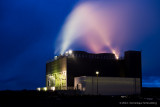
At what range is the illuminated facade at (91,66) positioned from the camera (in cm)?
6962

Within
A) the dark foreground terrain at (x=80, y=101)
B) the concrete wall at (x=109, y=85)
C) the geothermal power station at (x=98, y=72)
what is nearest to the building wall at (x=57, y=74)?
the geothermal power station at (x=98, y=72)

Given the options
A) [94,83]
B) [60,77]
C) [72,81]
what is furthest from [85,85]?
[60,77]

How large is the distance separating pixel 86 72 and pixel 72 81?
456cm

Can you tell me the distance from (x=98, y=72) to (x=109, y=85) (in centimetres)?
767

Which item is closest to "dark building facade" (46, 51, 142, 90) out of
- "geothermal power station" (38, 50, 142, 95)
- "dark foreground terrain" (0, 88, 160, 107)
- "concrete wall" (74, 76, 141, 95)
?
"geothermal power station" (38, 50, 142, 95)

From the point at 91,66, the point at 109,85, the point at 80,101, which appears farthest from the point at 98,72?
the point at 80,101

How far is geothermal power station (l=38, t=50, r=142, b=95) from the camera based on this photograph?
61.4 metres

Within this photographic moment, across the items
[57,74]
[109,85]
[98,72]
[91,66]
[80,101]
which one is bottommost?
[80,101]

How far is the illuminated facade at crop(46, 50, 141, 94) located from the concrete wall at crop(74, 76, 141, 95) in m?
4.97

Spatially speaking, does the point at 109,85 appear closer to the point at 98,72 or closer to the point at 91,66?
the point at 98,72

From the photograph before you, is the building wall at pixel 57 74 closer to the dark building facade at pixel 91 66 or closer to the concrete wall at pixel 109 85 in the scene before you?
the dark building facade at pixel 91 66

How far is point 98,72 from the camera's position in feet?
226

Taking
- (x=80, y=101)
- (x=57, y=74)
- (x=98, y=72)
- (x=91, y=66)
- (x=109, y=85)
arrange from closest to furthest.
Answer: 1. (x=80, y=101)
2. (x=109, y=85)
3. (x=98, y=72)
4. (x=91, y=66)
5. (x=57, y=74)

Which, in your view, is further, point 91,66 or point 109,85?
point 91,66
